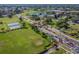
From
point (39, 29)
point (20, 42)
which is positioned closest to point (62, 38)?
point (39, 29)

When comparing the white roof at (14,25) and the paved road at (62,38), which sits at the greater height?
the white roof at (14,25)

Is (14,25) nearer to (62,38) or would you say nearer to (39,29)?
(39,29)

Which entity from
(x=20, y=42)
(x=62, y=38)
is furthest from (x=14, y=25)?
(x=62, y=38)

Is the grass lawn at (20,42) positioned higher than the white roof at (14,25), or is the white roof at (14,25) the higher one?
the white roof at (14,25)

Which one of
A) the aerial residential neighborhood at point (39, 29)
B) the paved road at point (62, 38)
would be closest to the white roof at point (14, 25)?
the aerial residential neighborhood at point (39, 29)

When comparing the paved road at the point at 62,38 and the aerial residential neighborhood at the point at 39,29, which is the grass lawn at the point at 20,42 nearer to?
the aerial residential neighborhood at the point at 39,29

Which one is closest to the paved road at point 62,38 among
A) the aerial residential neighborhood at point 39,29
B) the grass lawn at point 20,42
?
the aerial residential neighborhood at point 39,29

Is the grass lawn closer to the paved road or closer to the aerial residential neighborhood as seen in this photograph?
the aerial residential neighborhood

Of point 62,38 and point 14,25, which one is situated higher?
point 14,25
